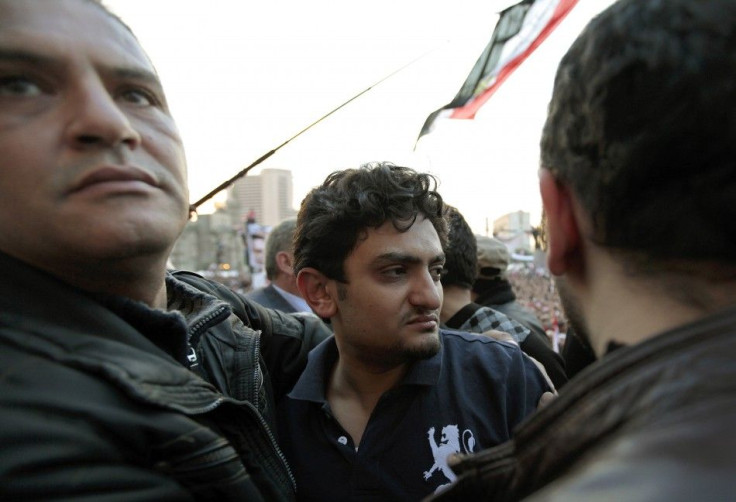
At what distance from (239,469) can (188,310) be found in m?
0.73

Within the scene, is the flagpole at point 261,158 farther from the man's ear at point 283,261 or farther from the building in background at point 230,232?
the building in background at point 230,232

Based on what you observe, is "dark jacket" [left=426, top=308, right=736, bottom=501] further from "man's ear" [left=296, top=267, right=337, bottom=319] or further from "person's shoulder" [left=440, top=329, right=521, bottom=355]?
"man's ear" [left=296, top=267, right=337, bottom=319]

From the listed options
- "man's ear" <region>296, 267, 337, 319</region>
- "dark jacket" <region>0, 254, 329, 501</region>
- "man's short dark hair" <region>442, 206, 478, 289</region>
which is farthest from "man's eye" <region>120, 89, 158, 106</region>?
"man's short dark hair" <region>442, 206, 478, 289</region>

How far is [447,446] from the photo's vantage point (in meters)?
1.98

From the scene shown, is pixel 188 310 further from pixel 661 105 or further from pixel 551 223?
pixel 661 105

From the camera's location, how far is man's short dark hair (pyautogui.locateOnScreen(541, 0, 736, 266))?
0.83 metres

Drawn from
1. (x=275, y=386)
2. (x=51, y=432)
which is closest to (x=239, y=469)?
(x=51, y=432)

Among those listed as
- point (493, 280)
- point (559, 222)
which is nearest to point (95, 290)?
point (559, 222)

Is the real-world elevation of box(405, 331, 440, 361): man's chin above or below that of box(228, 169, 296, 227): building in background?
below

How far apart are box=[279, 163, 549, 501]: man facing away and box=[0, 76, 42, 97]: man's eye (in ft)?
4.50

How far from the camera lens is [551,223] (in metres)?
1.07

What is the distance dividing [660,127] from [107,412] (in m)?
0.96

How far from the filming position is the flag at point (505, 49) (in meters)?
5.23

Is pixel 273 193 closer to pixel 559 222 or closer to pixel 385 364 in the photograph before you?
pixel 385 364
